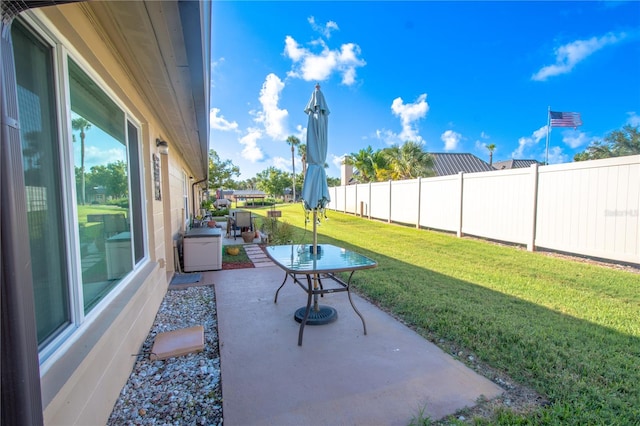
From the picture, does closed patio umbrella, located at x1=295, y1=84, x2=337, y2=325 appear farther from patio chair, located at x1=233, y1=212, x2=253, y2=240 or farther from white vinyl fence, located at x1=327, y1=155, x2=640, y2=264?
patio chair, located at x1=233, y1=212, x2=253, y2=240

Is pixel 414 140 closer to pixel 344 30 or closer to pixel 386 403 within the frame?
pixel 344 30

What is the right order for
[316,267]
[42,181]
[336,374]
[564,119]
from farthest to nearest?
[564,119], [316,267], [336,374], [42,181]

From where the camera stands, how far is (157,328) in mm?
3639

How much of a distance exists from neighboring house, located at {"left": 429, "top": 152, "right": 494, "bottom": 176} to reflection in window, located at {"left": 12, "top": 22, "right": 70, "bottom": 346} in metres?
28.9

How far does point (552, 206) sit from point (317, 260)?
6.63 m

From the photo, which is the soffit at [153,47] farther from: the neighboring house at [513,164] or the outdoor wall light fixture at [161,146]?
the neighboring house at [513,164]

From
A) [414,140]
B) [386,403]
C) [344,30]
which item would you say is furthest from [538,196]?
[414,140]

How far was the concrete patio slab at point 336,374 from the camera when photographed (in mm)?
2189

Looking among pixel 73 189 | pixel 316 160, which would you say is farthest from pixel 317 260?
pixel 73 189

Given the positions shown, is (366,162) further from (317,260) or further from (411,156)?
(317,260)

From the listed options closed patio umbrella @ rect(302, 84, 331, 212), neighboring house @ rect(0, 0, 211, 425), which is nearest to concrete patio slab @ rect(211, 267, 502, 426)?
neighboring house @ rect(0, 0, 211, 425)

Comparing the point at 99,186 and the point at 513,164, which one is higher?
the point at 513,164

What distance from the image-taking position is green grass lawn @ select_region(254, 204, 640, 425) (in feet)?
7.51

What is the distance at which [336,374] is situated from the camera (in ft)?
8.72
